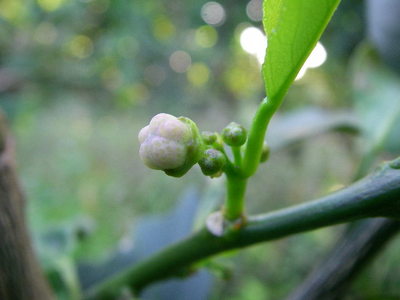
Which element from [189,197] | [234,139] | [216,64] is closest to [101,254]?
[189,197]

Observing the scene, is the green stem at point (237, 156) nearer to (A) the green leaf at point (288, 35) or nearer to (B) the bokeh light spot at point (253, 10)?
(A) the green leaf at point (288, 35)

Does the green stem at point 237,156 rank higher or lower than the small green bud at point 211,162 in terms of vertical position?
lower

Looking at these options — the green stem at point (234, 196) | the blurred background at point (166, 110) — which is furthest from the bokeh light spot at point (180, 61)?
the green stem at point (234, 196)

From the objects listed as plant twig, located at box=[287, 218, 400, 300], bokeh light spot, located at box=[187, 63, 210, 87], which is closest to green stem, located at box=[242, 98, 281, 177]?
plant twig, located at box=[287, 218, 400, 300]

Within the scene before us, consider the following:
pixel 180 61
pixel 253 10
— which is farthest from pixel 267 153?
pixel 180 61

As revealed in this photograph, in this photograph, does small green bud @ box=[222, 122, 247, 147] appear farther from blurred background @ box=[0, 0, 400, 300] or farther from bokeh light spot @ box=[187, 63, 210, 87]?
bokeh light spot @ box=[187, 63, 210, 87]

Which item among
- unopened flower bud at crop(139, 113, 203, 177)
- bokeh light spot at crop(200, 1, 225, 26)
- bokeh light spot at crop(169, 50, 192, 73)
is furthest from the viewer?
bokeh light spot at crop(169, 50, 192, 73)
